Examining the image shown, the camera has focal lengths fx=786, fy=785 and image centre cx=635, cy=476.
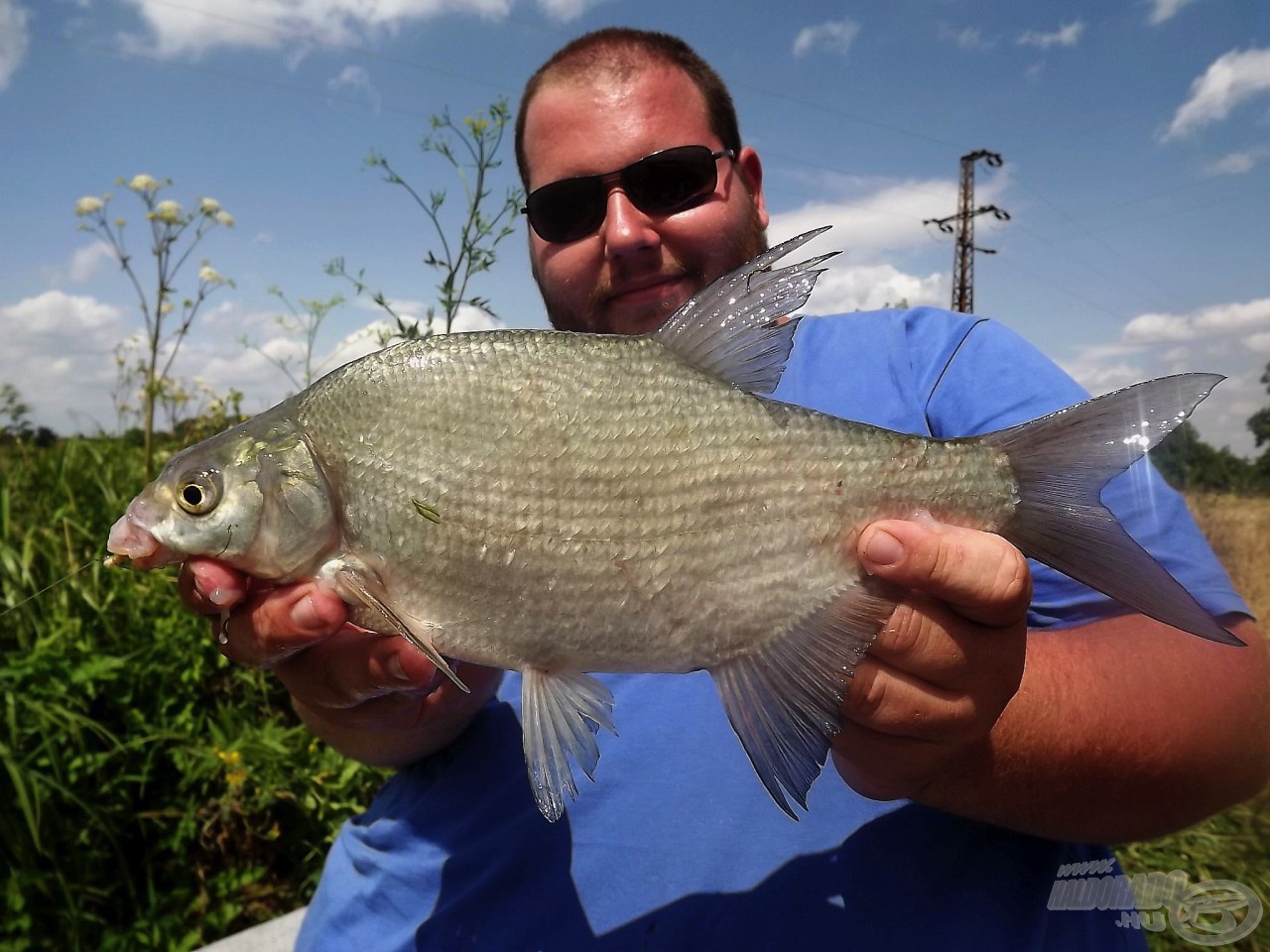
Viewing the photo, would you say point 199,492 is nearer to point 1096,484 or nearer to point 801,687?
point 801,687

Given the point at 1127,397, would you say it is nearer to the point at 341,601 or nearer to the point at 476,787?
the point at 341,601

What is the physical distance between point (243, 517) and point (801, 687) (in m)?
1.01

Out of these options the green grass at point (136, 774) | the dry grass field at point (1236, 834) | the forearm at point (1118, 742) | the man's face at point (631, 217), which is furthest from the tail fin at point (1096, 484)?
the green grass at point (136, 774)

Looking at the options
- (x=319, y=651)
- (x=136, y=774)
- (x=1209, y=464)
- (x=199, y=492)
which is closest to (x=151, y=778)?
(x=136, y=774)

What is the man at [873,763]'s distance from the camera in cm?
134

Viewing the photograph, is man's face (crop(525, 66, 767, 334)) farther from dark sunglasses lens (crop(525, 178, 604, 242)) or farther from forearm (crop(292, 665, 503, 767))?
forearm (crop(292, 665, 503, 767))

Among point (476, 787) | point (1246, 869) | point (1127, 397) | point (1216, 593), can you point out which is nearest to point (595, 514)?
point (1127, 397)

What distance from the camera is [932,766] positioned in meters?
1.39

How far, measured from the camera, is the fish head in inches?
54.1

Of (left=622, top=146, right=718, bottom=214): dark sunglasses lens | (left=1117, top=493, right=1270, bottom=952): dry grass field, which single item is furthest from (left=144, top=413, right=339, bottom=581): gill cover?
(left=1117, top=493, right=1270, bottom=952): dry grass field

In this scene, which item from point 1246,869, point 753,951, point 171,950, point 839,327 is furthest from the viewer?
point 171,950

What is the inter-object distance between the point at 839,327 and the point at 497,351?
4.38 ft

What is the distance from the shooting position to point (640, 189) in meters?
2.67

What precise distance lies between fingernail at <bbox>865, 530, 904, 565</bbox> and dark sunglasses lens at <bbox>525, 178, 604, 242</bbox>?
182cm
